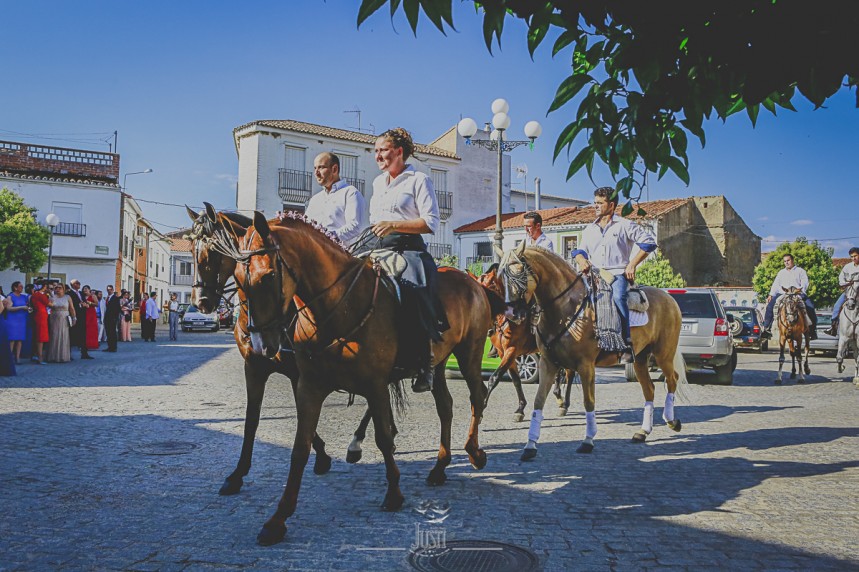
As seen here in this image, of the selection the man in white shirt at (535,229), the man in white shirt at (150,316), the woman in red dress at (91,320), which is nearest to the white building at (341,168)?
the man in white shirt at (150,316)

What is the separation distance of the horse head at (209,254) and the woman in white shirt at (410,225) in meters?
1.18

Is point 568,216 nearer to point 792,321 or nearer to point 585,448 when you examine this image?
point 792,321

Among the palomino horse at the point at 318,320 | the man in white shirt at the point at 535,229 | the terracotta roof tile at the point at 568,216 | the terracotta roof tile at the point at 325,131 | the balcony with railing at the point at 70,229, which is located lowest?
the palomino horse at the point at 318,320

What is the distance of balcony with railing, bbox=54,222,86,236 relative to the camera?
41.0 m

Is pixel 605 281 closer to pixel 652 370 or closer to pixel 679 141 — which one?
pixel 679 141

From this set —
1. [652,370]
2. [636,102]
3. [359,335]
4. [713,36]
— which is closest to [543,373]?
[359,335]

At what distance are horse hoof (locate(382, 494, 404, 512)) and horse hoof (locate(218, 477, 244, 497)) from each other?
120 cm

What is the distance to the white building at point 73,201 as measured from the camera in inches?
1582

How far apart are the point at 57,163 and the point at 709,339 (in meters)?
41.5

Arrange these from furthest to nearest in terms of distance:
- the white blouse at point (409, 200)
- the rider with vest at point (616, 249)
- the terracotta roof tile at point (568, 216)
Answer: the terracotta roof tile at point (568, 216)
the rider with vest at point (616, 249)
the white blouse at point (409, 200)

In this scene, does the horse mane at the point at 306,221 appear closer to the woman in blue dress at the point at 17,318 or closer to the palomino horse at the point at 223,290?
the palomino horse at the point at 223,290

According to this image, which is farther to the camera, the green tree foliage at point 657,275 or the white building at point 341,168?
the white building at point 341,168

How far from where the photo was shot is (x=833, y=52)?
2.36m

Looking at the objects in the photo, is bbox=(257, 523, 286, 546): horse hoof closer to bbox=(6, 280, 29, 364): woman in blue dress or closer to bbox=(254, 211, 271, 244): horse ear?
bbox=(254, 211, 271, 244): horse ear
